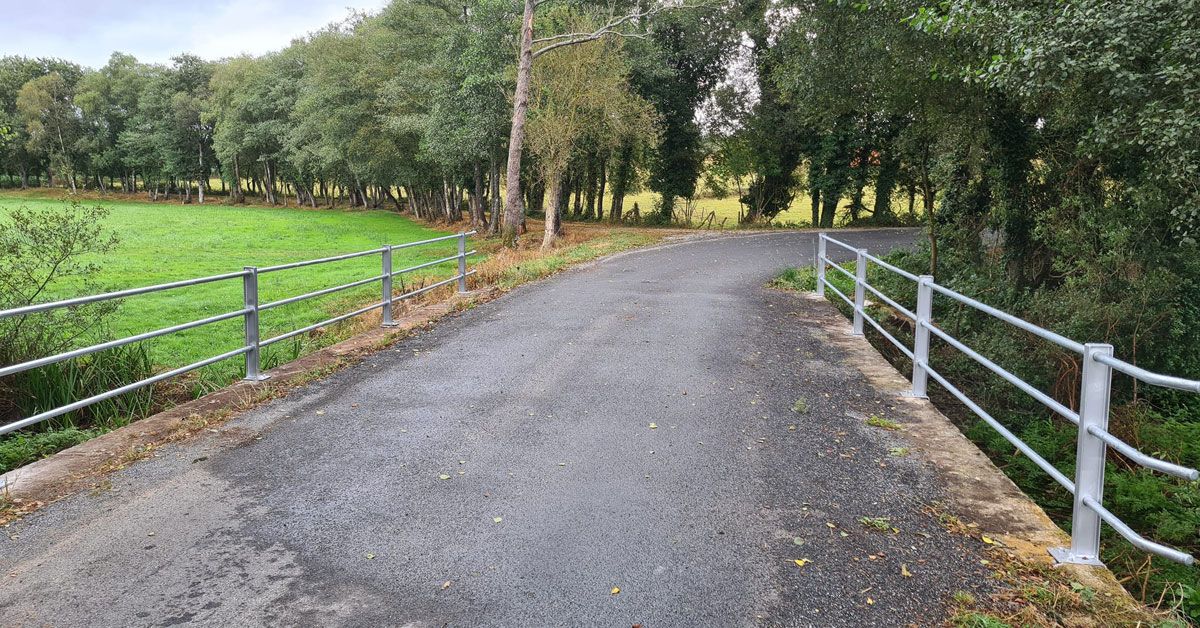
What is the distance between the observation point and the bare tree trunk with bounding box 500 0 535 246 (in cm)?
2478

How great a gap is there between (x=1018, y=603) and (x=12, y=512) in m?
5.25

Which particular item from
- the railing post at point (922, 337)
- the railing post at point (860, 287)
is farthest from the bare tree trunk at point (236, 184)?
the railing post at point (922, 337)

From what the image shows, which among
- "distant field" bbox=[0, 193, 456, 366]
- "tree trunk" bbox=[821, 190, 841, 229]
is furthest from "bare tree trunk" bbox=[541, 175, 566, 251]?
"tree trunk" bbox=[821, 190, 841, 229]

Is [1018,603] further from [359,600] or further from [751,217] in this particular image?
[751,217]

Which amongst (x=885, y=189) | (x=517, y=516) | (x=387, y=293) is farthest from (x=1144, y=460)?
(x=885, y=189)

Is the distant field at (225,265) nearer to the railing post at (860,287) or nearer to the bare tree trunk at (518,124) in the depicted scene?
the bare tree trunk at (518,124)

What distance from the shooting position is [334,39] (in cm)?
4719

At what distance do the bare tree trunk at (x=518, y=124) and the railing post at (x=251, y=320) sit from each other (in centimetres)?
1738

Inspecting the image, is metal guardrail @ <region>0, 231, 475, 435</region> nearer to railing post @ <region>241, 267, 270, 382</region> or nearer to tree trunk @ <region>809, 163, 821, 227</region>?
railing post @ <region>241, 267, 270, 382</region>

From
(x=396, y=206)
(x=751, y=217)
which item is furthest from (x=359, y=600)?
(x=396, y=206)

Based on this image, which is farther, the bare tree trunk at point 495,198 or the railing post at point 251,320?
the bare tree trunk at point 495,198

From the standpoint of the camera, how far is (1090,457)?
3.70 metres

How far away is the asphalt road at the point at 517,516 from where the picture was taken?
11.3 feet

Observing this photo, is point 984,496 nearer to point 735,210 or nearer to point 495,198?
point 495,198
